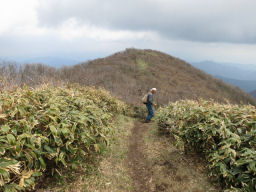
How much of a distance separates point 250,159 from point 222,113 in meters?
1.76

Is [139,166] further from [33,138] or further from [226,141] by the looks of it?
[33,138]

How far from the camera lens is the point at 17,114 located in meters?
3.37

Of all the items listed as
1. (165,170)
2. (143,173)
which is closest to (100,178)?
(143,173)

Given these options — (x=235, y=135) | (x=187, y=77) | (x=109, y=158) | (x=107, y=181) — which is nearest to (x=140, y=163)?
(x=109, y=158)

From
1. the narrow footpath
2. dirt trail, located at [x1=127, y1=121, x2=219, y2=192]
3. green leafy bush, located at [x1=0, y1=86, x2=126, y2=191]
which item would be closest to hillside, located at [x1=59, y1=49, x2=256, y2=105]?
dirt trail, located at [x1=127, y1=121, x2=219, y2=192]

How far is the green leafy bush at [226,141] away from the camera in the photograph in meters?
3.50

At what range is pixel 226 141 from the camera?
4000 millimetres

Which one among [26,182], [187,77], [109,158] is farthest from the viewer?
[187,77]

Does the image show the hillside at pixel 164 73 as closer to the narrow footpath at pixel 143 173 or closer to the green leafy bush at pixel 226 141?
the narrow footpath at pixel 143 173

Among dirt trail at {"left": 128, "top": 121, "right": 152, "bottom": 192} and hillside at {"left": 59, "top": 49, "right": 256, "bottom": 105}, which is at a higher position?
hillside at {"left": 59, "top": 49, "right": 256, "bottom": 105}

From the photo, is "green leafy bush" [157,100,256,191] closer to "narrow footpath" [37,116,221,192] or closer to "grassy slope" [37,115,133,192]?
"narrow footpath" [37,116,221,192]

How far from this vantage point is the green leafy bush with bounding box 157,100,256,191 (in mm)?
3496

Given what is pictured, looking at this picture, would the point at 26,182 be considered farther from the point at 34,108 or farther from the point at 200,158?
the point at 200,158

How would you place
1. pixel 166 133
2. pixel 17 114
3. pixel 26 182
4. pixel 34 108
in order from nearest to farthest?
1. pixel 26 182
2. pixel 17 114
3. pixel 34 108
4. pixel 166 133
